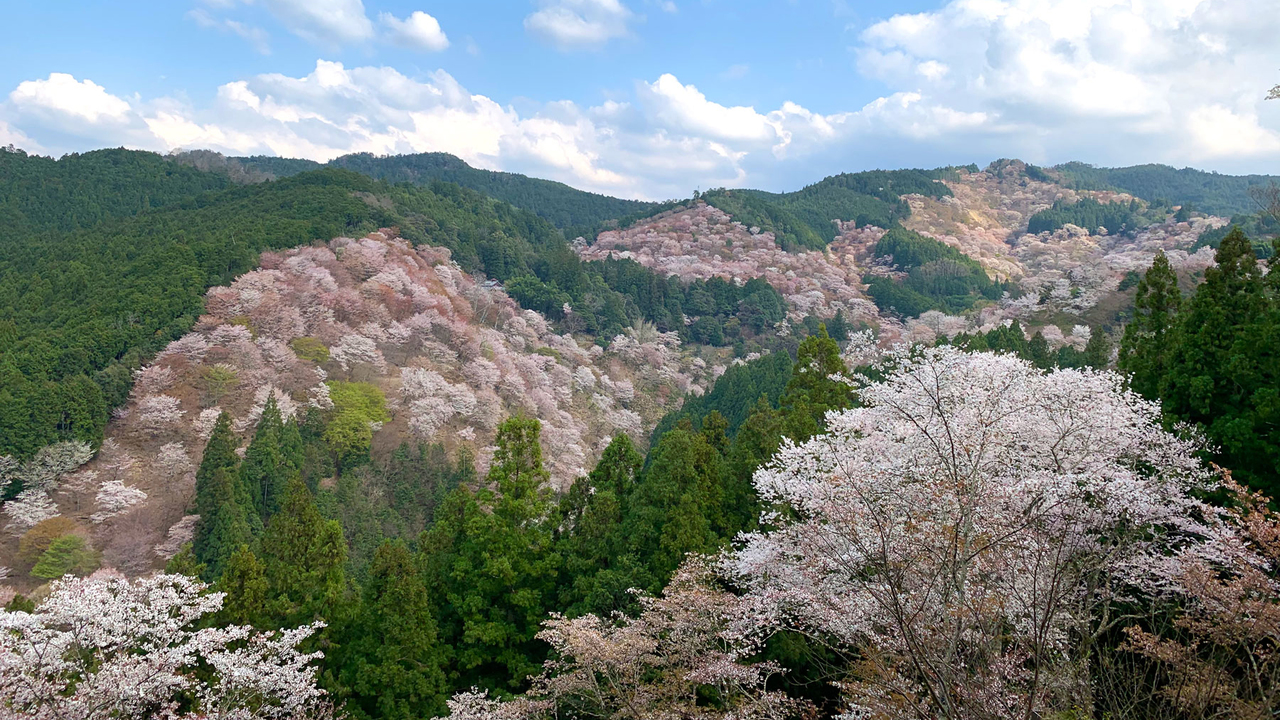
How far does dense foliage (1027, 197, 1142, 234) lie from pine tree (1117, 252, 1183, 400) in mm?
100319

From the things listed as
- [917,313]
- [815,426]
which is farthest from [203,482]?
[917,313]

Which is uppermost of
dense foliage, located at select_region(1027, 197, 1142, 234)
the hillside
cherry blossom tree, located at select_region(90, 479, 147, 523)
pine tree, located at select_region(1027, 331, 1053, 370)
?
the hillside

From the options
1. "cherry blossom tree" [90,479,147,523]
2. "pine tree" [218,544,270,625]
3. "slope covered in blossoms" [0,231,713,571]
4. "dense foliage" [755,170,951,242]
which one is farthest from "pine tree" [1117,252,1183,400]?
"dense foliage" [755,170,951,242]

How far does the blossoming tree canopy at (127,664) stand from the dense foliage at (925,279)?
7010cm

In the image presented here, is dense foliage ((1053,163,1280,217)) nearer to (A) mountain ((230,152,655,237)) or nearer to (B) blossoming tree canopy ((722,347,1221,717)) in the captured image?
(A) mountain ((230,152,655,237))

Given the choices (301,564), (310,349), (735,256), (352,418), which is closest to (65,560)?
(352,418)

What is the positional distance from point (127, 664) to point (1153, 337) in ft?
69.6

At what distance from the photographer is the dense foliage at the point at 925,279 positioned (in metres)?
74.2

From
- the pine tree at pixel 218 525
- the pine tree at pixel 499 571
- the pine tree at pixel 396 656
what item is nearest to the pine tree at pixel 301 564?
the pine tree at pixel 396 656

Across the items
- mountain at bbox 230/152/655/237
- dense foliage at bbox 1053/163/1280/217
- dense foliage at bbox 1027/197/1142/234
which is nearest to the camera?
dense foliage at bbox 1027/197/1142/234

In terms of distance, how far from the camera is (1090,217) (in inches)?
4178

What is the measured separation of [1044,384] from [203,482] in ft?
92.2

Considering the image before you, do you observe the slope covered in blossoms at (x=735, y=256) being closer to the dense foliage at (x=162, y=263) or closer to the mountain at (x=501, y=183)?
the dense foliage at (x=162, y=263)

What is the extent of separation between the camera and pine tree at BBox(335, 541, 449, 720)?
545 inches
